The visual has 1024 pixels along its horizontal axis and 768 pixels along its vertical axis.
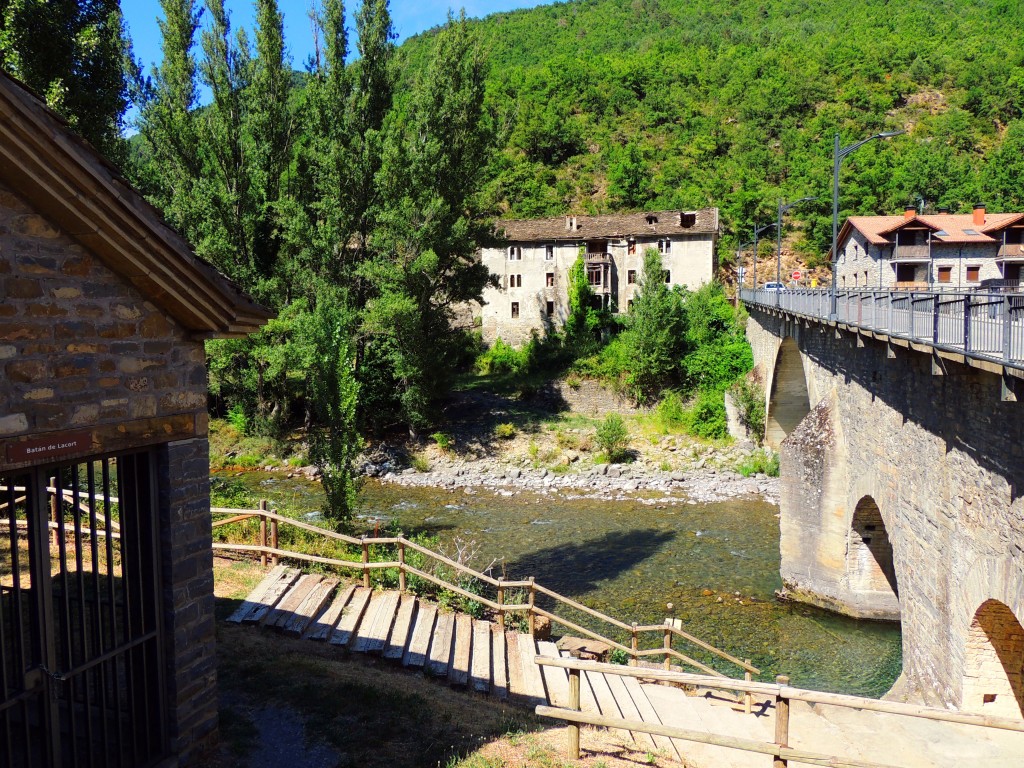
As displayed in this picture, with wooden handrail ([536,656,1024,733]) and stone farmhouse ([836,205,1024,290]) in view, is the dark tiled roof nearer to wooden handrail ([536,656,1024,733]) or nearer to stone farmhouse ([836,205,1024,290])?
stone farmhouse ([836,205,1024,290])

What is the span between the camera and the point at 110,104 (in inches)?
685

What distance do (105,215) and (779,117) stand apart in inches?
3253

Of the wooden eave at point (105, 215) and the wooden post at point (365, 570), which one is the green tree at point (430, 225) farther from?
the wooden eave at point (105, 215)

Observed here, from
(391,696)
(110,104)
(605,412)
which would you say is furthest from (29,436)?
(605,412)

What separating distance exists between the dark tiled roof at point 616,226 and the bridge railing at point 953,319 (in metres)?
32.9

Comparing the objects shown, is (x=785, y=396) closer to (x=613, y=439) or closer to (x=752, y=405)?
(x=752, y=405)

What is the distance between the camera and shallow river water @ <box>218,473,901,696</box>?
1605 centimetres

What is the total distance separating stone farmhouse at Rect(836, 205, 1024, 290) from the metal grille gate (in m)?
33.5

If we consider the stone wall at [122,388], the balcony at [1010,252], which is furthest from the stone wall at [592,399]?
the stone wall at [122,388]

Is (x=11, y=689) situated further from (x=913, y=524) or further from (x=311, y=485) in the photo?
(x=311, y=485)

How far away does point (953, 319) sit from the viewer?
10.1 metres

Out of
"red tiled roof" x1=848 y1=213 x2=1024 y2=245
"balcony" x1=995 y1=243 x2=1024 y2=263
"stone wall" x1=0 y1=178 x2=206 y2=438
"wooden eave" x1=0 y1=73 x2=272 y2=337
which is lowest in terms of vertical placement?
"stone wall" x1=0 y1=178 x2=206 y2=438

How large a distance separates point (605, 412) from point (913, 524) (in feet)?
87.4

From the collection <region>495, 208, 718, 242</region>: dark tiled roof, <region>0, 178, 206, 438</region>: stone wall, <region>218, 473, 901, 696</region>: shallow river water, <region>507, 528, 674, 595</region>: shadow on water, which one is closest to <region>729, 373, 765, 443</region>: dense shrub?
<region>218, 473, 901, 696</region>: shallow river water
